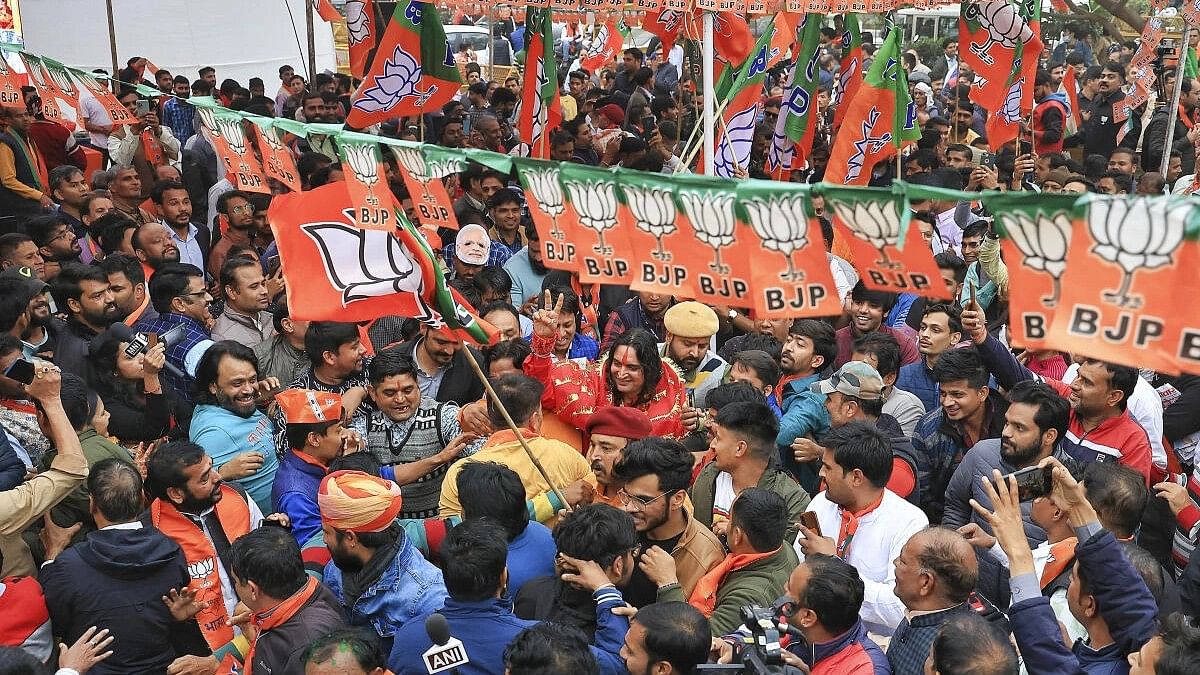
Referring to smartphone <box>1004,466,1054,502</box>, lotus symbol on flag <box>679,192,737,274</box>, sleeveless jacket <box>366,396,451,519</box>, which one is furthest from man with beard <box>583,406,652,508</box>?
smartphone <box>1004,466,1054,502</box>

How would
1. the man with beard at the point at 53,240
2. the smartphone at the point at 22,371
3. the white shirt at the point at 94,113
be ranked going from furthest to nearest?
the white shirt at the point at 94,113 → the man with beard at the point at 53,240 → the smartphone at the point at 22,371

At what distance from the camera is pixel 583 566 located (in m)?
3.65

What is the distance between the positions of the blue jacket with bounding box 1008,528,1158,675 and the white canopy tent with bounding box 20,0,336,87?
1375 cm

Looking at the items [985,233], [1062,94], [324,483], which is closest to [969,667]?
[324,483]

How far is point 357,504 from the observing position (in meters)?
3.71

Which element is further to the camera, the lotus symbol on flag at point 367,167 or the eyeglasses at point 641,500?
the lotus symbol on flag at point 367,167

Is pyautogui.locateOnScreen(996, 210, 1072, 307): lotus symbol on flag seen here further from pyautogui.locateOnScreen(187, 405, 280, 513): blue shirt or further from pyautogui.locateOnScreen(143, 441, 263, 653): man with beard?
pyautogui.locateOnScreen(187, 405, 280, 513): blue shirt

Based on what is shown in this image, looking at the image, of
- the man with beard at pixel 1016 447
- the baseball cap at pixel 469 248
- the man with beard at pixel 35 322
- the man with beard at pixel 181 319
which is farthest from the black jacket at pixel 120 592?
the baseball cap at pixel 469 248

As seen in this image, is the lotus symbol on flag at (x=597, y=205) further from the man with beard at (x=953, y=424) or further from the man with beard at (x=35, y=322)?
the man with beard at (x=35, y=322)

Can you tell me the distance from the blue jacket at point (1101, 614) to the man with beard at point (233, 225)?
6.01 meters

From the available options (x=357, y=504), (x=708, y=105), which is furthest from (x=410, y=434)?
(x=708, y=105)

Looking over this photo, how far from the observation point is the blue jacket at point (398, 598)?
3.76 m

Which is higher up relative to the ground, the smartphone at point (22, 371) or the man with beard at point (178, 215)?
the smartphone at point (22, 371)

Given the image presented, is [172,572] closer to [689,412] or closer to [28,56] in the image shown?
[689,412]
